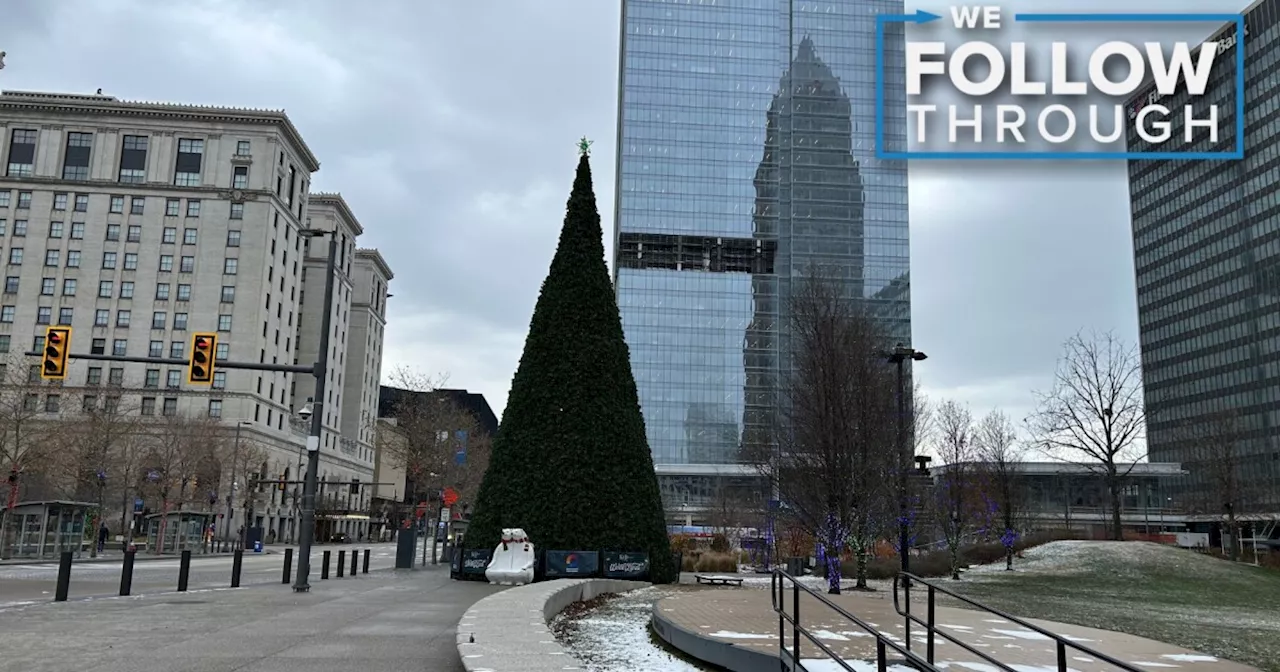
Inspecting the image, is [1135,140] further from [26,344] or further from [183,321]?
[26,344]

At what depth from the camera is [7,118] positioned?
94.8 m

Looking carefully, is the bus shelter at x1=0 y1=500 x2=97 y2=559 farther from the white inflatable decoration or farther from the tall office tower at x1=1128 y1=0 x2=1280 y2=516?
the tall office tower at x1=1128 y1=0 x2=1280 y2=516

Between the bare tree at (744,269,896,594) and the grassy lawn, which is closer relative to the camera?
the grassy lawn

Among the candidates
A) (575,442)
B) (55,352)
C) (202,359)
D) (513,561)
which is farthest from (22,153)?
(513,561)

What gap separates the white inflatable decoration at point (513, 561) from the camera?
24.7m

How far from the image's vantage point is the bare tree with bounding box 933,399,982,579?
4491cm

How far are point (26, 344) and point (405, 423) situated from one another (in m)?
52.9

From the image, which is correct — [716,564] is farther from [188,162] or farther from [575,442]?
[188,162]

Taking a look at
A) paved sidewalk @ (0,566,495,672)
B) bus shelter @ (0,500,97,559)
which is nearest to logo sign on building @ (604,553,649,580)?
paved sidewalk @ (0,566,495,672)

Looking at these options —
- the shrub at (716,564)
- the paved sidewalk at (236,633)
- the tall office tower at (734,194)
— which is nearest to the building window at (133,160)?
the tall office tower at (734,194)

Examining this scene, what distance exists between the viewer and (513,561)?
81.9ft

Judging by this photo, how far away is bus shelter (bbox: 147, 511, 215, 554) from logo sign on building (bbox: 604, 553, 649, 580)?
126 feet

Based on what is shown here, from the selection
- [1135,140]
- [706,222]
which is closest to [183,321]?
[706,222]

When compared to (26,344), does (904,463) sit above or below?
below
